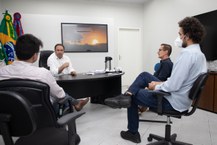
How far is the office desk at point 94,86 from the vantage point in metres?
2.91

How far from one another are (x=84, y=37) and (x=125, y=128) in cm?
353

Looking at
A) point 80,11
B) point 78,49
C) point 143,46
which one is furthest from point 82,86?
point 143,46

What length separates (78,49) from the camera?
5.40 meters

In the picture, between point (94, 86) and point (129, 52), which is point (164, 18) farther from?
point (94, 86)

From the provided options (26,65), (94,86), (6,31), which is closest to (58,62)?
(94,86)

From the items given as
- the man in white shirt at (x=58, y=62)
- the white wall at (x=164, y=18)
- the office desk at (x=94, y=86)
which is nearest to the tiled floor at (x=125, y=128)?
the office desk at (x=94, y=86)

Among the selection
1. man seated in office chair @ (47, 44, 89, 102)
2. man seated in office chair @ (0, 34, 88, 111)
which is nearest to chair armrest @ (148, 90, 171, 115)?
man seated in office chair @ (0, 34, 88, 111)

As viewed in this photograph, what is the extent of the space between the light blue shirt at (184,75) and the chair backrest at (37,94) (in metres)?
1.07

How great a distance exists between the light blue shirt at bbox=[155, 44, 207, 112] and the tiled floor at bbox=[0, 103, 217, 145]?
758 mm

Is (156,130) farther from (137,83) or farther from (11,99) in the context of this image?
(11,99)

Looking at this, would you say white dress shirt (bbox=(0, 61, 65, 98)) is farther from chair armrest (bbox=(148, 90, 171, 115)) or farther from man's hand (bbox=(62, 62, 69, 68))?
man's hand (bbox=(62, 62, 69, 68))

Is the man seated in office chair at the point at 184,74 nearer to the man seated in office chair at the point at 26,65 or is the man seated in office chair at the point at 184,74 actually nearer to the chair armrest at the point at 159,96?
the chair armrest at the point at 159,96

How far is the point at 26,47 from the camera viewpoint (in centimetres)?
136

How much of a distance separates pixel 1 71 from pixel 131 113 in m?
1.40
